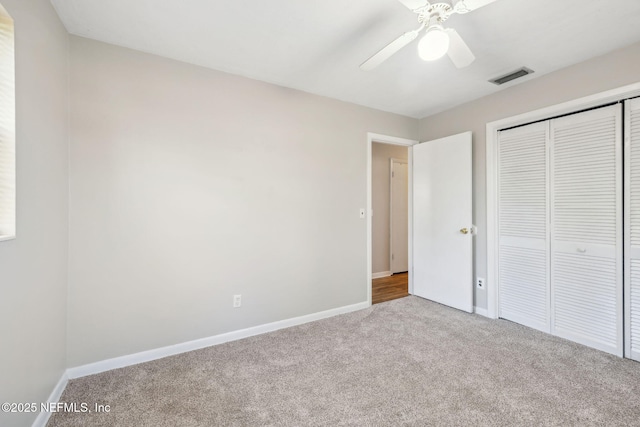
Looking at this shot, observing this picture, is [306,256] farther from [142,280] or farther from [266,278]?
[142,280]

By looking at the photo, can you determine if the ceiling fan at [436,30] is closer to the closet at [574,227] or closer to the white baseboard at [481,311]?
the closet at [574,227]

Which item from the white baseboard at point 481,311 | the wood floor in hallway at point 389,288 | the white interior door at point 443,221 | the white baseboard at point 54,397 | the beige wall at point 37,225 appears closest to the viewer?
the beige wall at point 37,225

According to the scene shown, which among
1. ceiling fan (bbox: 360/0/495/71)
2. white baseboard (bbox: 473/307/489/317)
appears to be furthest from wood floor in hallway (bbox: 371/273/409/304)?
ceiling fan (bbox: 360/0/495/71)

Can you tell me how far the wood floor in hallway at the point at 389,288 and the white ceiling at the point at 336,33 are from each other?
2673 millimetres

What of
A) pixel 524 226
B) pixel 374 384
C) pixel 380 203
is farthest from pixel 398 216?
pixel 374 384

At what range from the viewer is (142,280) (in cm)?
216

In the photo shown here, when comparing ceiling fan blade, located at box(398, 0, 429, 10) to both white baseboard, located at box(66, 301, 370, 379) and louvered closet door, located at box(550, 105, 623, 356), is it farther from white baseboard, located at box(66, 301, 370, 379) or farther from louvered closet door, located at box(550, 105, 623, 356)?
white baseboard, located at box(66, 301, 370, 379)

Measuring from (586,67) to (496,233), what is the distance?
1623 millimetres

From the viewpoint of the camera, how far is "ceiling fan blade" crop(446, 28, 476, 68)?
4.99 ft

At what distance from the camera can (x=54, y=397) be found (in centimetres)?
168

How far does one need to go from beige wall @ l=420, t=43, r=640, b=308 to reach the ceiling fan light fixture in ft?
6.00

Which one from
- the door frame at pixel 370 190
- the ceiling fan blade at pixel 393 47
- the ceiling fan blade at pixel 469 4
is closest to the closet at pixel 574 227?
the door frame at pixel 370 190

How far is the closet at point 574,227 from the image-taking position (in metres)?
2.15

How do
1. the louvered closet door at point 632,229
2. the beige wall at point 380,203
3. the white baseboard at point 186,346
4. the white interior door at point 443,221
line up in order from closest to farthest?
the white baseboard at point 186,346, the louvered closet door at point 632,229, the white interior door at point 443,221, the beige wall at point 380,203
